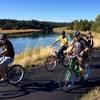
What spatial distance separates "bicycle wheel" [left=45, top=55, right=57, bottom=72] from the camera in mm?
13656

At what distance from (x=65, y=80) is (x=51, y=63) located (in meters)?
4.42

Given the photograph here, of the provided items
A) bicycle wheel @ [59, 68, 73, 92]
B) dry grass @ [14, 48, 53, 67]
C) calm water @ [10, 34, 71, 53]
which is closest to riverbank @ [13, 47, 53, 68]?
dry grass @ [14, 48, 53, 67]

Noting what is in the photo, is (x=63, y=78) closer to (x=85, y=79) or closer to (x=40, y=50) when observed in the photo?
(x=85, y=79)

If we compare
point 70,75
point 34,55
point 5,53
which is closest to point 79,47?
point 70,75

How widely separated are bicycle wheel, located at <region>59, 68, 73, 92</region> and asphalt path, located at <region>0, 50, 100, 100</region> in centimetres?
14

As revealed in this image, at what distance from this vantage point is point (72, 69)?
955 centimetres

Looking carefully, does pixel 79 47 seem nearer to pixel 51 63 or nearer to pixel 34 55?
pixel 51 63

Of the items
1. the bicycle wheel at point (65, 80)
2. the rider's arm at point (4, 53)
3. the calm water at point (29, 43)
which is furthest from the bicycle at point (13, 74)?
the calm water at point (29, 43)

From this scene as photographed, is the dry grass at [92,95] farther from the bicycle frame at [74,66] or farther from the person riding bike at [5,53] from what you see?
the person riding bike at [5,53]

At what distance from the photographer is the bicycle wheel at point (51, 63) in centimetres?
1366

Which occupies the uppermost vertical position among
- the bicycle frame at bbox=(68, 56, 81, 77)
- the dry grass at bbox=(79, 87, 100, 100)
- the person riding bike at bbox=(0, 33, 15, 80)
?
the person riding bike at bbox=(0, 33, 15, 80)

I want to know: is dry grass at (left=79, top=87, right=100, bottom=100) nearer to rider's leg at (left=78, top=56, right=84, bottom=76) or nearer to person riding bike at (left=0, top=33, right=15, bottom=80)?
rider's leg at (left=78, top=56, right=84, bottom=76)

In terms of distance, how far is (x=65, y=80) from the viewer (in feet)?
30.9

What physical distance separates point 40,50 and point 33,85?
1006cm
